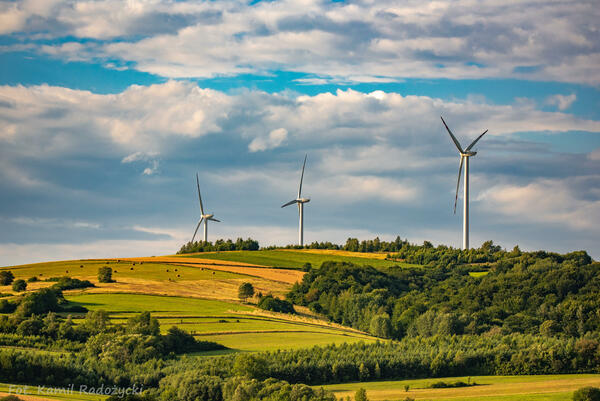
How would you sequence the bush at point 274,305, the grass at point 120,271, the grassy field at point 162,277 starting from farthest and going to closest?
the grass at point 120,271 → the grassy field at point 162,277 → the bush at point 274,305

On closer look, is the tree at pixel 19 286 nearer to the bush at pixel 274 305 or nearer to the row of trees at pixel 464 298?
the bush at pixel 274 305

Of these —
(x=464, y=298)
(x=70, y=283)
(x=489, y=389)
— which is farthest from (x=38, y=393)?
(x=464, y=298)

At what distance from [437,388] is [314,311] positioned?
71.3m

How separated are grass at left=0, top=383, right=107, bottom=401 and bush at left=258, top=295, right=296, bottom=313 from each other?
66857 millimetres

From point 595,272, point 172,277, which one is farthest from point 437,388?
point 595,272

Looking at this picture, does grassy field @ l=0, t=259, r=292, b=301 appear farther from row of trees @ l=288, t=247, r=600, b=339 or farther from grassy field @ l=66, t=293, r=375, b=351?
row of trees @ l=288, t=247, r=600, b=339

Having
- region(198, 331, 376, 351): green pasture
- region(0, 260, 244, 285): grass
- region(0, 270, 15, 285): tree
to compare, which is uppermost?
region(0, 260, 244, 285): grass

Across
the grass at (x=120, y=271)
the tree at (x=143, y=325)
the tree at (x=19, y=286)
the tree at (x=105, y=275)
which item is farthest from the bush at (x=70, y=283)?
the tree at (x=143, y=325)

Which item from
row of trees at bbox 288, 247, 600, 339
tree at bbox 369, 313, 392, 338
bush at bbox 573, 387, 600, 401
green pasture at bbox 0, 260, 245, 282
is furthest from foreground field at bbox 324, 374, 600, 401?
green pasture at bbox 0, 260, 245, 282

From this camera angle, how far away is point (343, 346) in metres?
100

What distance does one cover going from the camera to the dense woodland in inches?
3022

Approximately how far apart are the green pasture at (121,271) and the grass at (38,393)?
7874cm

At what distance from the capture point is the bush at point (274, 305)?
5413 inches

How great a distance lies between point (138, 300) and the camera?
4946 inches
